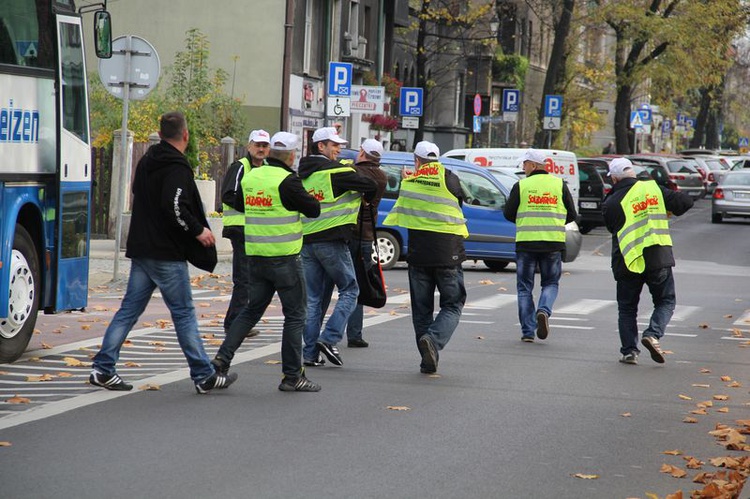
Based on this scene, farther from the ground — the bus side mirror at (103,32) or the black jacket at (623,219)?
the bus side mirror at (103,32)

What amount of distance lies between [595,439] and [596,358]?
14.2 ft

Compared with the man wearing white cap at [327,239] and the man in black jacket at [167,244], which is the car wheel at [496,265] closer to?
the man wearing white cap at [327,239]

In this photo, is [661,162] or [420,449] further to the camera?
[661,162]

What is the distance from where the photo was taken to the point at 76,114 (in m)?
12.4

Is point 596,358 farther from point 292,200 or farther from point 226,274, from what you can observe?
point 226,274

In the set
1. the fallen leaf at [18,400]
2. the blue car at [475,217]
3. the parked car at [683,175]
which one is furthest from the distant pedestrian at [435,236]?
the parked car at [683,175]

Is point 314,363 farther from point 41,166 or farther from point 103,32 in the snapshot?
point 103,32

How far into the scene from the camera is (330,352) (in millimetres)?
11656

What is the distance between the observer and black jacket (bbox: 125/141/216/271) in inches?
379

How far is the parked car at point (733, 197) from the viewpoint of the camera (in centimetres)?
4409

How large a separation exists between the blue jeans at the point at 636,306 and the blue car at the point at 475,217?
1009 centimetres

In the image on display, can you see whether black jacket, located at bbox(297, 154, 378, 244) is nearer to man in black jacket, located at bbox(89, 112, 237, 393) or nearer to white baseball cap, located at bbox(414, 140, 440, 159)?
white baseball cap, located at bbox(414, 140, 440, 159)

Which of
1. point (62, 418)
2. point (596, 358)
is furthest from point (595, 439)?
point (596, 358)

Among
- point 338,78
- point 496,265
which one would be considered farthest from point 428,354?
point 338,78
